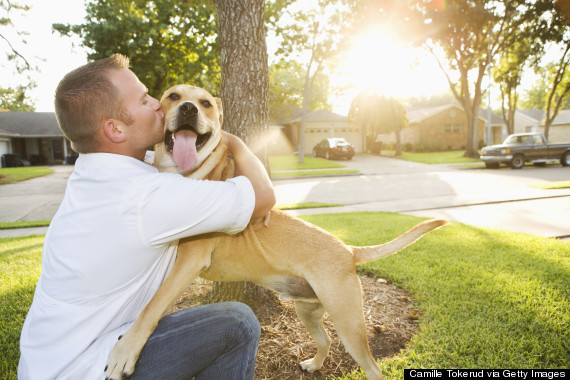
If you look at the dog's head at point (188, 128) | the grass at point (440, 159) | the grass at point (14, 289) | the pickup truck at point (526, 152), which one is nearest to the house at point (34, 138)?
the grass at point (440, 159)

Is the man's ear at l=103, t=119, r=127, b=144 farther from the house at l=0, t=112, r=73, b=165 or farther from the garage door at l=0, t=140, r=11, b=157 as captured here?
the house at l=0, t=112, r=73, b=165

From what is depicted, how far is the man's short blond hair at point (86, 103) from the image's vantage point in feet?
5.70

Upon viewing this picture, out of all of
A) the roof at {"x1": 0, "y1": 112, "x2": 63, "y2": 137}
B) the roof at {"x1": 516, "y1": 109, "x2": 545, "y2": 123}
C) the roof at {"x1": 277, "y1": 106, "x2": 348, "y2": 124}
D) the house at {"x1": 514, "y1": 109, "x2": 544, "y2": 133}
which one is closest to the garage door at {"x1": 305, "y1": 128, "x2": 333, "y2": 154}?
the roof at {"x1": 277, "y1": 106, "x2": 348, "y2": 124}

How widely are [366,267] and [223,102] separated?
9.56ft

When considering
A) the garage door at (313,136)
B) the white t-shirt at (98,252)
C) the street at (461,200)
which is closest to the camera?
the white t-shirt at (98,252)

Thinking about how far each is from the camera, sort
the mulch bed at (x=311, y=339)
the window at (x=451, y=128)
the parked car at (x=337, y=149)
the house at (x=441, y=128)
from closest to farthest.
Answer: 1. the mulch bed at (x=311, y=339)
2. the parked car at (x=337, y=149)
3. the house at (x=441, y=128)
4. the window at (x=451, y=128)

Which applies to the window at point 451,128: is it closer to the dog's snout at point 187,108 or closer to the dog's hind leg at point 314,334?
the dog's hind leg at point 314,334

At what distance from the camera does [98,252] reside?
5.11 feet

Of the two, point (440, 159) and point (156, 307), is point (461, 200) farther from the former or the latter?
point (440, 159)

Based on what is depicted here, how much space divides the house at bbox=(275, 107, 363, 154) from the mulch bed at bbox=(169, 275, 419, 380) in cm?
3925

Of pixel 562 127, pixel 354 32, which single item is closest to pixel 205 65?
pixel 354 32

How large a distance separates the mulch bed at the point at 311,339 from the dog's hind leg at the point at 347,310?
25.1 inches

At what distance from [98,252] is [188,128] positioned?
131 cm

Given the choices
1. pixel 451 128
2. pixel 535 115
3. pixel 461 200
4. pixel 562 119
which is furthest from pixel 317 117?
pixel 535 115
